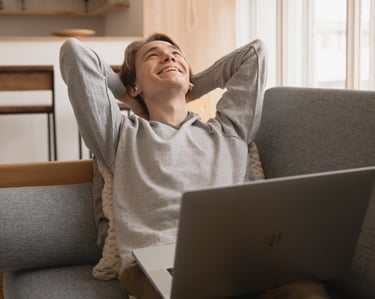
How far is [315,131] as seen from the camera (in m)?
1.64

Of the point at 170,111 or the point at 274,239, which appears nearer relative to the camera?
the point at 274,239

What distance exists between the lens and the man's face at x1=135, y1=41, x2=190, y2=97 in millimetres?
1833

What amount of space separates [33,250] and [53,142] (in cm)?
278

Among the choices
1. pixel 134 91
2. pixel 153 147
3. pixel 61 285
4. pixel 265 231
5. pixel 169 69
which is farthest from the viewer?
pixel 134 91

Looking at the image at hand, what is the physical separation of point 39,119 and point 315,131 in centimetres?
302

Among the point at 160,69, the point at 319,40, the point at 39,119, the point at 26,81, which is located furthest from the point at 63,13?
the point at 160,69

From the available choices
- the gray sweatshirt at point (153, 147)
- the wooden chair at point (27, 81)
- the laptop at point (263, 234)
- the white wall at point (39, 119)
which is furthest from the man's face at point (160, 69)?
the white wall at point (39, 119)

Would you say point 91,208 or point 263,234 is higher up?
point 263,234

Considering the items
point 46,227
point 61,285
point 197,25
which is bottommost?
point 61,285

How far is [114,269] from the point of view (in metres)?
1.60

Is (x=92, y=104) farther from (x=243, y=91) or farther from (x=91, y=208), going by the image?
(x=243, y=91)

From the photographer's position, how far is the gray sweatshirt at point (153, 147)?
1.59 meters

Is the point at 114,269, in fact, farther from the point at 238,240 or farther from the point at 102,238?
the point at 238,240

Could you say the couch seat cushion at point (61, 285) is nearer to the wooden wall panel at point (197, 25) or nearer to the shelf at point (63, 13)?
the wooden wall panel at point (197, 25)
